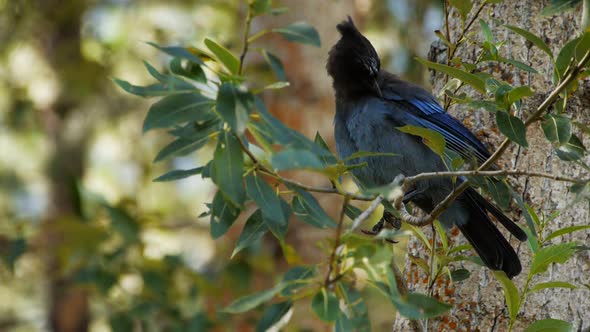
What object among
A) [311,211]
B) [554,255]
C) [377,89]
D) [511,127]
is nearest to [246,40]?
[311,211]

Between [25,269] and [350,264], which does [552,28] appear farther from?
[25,269]

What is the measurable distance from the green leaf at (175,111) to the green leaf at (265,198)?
238mm

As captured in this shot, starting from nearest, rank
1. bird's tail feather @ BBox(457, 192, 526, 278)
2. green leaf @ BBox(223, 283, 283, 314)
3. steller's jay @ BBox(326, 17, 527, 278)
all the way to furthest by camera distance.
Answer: green leaf @ BBox(223, 283, 283, 314) < bird's tail feather @ BBox(457, 192, 526, 278) < steller's jay @ BBox(326, 17, 527, 278)

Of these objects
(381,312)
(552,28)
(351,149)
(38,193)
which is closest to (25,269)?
(38,193)

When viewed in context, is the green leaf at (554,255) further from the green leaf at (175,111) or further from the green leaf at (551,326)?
the green leaf at (175,111)

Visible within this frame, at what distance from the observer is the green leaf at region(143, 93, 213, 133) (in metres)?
1.92

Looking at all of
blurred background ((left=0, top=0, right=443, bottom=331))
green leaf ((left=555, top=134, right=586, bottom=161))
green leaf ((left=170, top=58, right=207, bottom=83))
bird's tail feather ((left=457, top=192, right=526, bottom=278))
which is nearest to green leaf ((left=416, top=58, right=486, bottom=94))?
green leaf ((left=555, top=134, right=586, bottom=161))

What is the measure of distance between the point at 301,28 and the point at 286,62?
14.4 ft

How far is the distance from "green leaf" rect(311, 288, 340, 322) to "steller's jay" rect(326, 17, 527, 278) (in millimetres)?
1202

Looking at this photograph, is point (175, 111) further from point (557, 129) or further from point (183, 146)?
point (557, 129)

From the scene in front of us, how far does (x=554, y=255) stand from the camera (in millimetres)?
2357

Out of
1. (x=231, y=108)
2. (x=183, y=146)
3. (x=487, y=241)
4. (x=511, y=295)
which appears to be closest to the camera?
(x=231, y=108)

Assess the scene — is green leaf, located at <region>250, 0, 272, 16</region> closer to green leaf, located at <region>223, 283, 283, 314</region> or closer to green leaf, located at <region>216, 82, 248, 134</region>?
green leaf, located at <region>216, 82, 248, 134</region>

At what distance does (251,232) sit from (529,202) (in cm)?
122
